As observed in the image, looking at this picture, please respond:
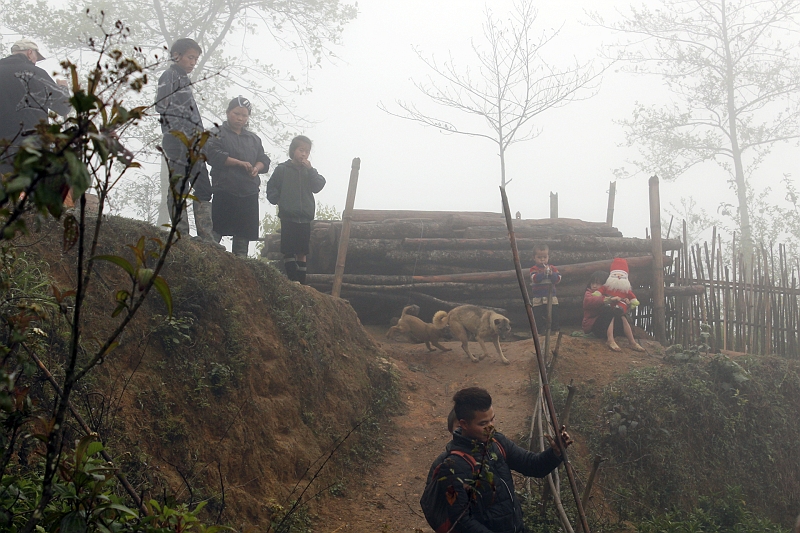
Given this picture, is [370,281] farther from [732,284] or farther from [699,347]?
[732,284]

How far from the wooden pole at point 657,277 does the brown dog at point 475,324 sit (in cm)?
313

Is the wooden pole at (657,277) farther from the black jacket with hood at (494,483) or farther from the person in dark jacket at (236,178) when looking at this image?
the black jacket with hood at (494,483)

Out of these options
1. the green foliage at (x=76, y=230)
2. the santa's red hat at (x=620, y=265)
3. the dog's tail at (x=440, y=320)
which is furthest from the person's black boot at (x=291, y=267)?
the green foliage at (x=76, y=230)

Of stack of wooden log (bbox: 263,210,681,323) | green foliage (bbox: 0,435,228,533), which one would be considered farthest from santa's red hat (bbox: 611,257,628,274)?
green foliage (bbox: 0,435,228,533)

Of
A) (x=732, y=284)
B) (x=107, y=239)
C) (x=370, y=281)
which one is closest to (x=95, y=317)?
(x=107, y=239)

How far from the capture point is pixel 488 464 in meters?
3.21

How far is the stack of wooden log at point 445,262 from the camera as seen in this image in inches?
443

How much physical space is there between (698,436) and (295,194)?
5.95 meters

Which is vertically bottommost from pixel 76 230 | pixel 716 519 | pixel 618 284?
pixel 716 519

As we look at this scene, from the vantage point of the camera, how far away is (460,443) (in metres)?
3.34

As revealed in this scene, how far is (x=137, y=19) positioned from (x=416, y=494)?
55.1ft

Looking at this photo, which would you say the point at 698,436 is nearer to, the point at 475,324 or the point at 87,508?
the point at 475,324

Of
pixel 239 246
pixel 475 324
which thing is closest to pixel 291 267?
pixel 239 246

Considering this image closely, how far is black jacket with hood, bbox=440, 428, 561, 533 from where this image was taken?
3043 mm
